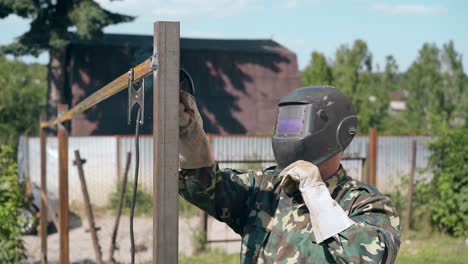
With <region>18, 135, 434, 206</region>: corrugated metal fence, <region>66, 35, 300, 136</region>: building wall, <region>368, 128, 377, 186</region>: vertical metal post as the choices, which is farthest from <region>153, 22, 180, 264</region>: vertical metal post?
<region>66, 35, 300, 136</region>: building wall

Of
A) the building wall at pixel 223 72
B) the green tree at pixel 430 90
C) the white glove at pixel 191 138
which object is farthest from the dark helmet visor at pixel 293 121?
the green tree at pixel 430 90

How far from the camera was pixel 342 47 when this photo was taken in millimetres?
35406

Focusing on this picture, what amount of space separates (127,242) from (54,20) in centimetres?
1258

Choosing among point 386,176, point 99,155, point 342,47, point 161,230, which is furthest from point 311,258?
point 342,47

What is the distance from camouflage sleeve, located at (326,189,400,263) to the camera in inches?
94.6

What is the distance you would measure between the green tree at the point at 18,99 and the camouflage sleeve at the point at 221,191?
17.3 m

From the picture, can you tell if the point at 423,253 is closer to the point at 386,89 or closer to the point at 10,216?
the point at 10,216

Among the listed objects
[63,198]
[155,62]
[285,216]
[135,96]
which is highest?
[155,62]

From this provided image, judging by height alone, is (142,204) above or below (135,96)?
below

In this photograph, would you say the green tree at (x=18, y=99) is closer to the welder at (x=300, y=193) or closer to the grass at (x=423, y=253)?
the grass at (x=423, y=253)

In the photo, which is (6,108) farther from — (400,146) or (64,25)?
(400,146)

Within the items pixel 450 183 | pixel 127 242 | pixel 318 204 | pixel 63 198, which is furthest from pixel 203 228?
pixel 318 204

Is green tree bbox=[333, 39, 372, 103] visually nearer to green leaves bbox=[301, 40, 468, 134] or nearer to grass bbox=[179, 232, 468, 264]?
green leaves bbox=[301, 40, 468, 134]

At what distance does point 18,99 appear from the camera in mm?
27969
